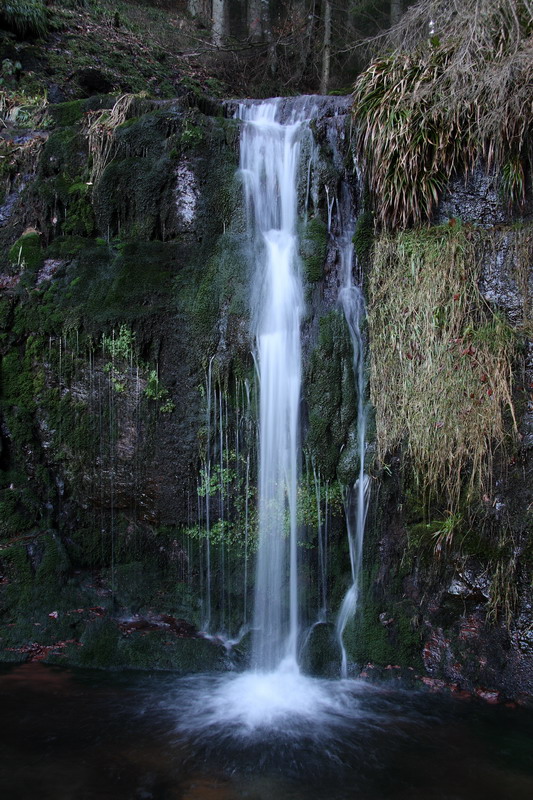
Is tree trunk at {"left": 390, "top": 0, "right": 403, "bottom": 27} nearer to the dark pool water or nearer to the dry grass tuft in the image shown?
the dry grass tuft

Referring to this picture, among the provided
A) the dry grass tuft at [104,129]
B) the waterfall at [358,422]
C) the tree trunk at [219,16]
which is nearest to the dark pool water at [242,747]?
the waterfall at [358,422]

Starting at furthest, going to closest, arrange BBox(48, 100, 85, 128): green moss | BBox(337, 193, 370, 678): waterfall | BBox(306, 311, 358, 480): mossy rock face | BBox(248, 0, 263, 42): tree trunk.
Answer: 1. BBox(248, 0, 263, 42): tree trunk
2. BBox(48, 100, 85, 128): green moss
3. BBox(306, 311, 358, 480): mossy rock face
4. BBox(337, 193, 370, 678): waterfall

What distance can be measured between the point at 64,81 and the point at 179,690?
9610 millimetres

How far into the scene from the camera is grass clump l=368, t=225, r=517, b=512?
5.15m

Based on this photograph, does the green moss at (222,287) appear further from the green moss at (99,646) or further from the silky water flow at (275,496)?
the green moss at (99,646)

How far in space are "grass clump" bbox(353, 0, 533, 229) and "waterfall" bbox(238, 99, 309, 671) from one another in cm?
95

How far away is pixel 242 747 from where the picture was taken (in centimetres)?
400

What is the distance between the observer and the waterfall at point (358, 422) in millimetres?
5438

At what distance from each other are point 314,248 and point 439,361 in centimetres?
178

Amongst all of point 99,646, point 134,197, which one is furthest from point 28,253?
point 99,646

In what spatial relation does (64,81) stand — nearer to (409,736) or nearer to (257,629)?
(257,629)

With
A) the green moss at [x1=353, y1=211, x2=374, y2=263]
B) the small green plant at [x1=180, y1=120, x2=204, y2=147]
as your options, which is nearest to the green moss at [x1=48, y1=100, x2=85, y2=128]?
the small green plant at [x1=180, y1=120, x2=204, y2=147]

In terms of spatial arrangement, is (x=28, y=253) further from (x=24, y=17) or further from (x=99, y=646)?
(x=24, y=17)

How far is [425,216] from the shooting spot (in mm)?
5754
